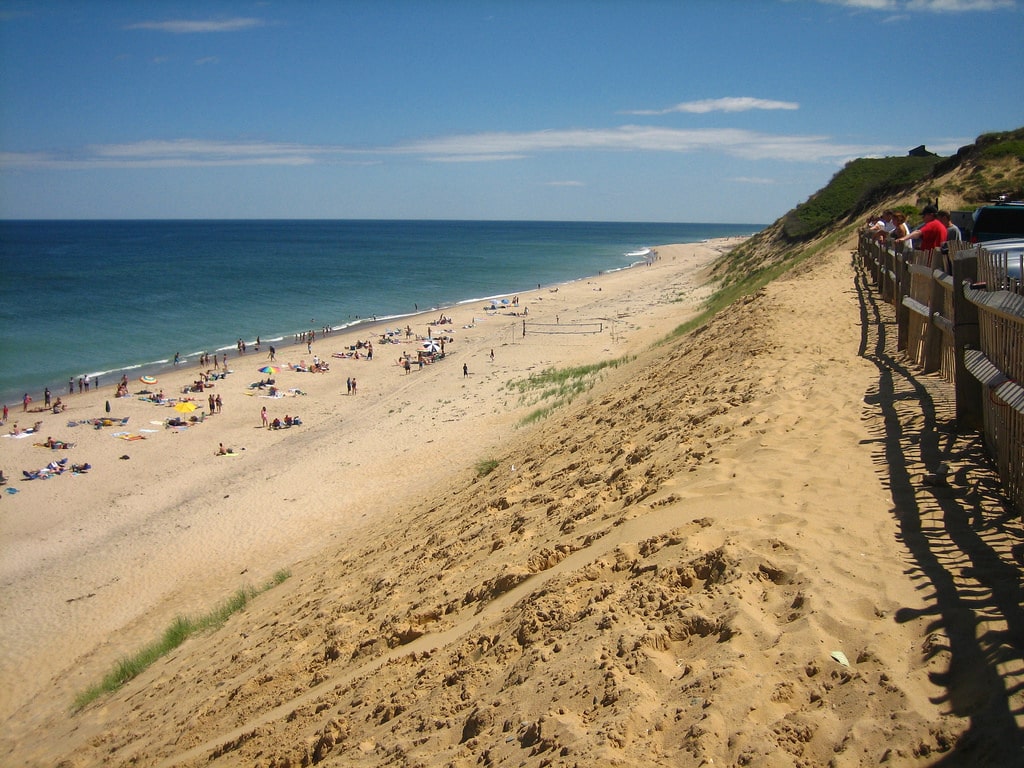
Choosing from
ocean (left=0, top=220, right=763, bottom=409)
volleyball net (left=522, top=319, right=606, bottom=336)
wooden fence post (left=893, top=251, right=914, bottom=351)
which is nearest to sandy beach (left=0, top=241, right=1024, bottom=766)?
wooden fence post (left=893, top=251, right=914, bottom=351)

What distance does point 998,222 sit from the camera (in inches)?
535

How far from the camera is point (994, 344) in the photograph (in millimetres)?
5398

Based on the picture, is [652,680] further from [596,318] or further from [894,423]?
[596,318]

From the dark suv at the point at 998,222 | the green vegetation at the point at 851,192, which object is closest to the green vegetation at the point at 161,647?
the dark suv at the point at 998,222

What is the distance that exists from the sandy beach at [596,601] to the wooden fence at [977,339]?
0.33 metres

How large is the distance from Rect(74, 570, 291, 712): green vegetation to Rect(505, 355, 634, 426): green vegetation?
764 cm

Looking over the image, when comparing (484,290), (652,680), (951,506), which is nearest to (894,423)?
(951,506)

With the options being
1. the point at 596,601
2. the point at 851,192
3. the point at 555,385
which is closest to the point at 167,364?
the point at 555,385

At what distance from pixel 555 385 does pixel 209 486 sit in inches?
389

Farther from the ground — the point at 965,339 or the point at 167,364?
the point at 965,339

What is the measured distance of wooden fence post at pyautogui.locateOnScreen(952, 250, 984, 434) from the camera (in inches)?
238

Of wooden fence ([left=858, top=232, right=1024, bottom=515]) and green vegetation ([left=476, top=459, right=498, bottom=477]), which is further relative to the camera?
green vegetation ([left=476, top=459, right=498, bottom=477])

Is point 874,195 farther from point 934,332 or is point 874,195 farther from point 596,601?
point 596,601

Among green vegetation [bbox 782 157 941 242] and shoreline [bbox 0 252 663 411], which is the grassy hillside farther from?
shoreline [bbox 0 252 663 411]
